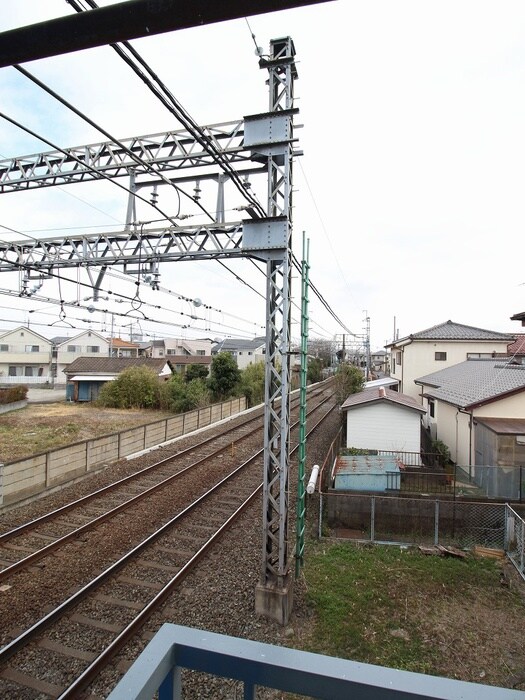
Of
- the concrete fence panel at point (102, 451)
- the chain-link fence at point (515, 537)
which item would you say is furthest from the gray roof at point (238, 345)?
the chain-link fence at point (515, 537)

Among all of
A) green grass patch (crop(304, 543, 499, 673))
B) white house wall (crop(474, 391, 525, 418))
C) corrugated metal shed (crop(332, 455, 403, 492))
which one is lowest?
green grass patch (crop(304, 543, 499, 673))

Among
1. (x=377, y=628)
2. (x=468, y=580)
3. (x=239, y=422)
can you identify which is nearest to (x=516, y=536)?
(x=468, y=580)

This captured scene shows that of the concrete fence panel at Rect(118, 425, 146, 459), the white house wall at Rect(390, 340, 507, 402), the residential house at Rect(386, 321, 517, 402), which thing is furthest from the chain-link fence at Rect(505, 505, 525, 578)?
the white house wall at Rect(390, 340, 507, 402)

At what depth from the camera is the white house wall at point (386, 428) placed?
15.6 metres

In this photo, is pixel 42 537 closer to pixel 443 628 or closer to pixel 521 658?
pixel 443 628

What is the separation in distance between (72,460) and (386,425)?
10.8 meters

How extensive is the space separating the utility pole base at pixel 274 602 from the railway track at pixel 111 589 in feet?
4.90

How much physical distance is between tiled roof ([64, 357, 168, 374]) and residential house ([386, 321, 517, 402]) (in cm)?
2205

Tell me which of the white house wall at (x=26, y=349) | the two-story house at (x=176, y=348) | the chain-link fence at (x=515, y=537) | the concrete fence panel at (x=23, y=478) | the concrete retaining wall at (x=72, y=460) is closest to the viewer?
the chain-link fence at (x=515, y=537)

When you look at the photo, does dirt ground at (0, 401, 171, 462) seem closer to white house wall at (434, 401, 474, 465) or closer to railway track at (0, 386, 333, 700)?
railway track at (0, 386, 333, 700)

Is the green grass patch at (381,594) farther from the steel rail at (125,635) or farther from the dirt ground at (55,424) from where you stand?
the dirt ground at (55,424)

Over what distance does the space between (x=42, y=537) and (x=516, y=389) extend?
1289 cm

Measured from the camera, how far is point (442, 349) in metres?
25.9

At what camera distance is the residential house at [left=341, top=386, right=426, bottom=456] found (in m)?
15.6
